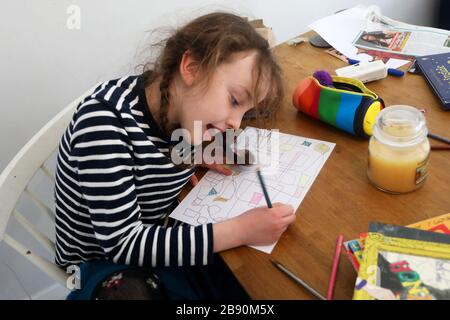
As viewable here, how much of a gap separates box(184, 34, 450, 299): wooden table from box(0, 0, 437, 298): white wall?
546 millimetres

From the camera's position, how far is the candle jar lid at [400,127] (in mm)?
621

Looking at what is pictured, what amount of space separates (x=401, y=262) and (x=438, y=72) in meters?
0.58

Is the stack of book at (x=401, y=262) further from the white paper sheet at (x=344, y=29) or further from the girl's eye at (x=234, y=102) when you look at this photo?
the white paper sheet at (x=344, y=29)

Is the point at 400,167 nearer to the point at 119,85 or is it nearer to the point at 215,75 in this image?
the point at 215,75

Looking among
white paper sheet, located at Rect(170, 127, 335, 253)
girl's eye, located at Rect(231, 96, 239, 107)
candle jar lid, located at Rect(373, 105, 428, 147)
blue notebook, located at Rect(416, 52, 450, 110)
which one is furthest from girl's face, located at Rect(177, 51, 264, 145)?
blue notebook, located at Rect(416, 52, 450, 110)

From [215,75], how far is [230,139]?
187 millimetres

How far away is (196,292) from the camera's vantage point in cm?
79

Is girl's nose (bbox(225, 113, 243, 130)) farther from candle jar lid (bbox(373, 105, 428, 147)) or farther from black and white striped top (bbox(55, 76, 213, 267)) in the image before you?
candle jar lid (bbox(373, 105, 428, 147))

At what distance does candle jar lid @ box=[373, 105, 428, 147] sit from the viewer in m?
0.62

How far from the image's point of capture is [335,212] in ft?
2.12

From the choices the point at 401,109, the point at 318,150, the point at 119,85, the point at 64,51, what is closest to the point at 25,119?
the point at 64,51

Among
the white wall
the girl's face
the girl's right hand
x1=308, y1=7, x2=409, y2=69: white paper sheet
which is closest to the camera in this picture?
the girl's right hand

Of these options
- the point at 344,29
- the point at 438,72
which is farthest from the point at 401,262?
the point at 344,29

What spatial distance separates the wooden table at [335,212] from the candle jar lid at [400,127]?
0.30ft
